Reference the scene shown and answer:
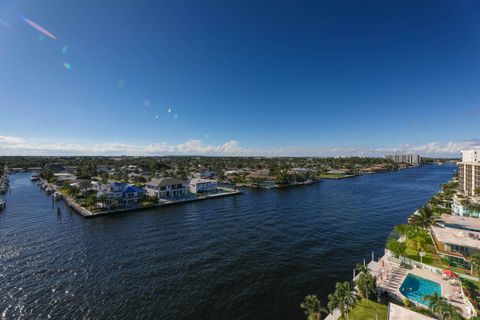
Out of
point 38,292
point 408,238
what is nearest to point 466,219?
point 408,238

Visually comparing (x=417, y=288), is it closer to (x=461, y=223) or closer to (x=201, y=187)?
(x=461, y=223)

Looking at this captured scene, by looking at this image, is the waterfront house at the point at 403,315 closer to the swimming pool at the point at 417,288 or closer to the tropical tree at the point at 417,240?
the swimming pool at the point at 417,288

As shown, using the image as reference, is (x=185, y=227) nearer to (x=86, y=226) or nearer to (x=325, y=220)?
(x=86, y=226)

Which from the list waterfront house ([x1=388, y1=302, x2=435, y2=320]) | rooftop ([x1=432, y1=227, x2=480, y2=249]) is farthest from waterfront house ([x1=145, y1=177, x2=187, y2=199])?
rooftop ([x1=432, y1=227, x2=480, y2=249])

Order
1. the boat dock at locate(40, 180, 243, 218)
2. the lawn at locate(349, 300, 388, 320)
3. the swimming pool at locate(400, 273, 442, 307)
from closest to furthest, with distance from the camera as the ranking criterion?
the lawn at locate(349, 300, 388, 320), the swimming pool at locate(400, 273, 442, 307), the boat dock at locate(40, 180, 243, 218)

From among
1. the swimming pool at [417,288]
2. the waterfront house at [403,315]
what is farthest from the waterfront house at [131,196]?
the waterfront house at [403,315]

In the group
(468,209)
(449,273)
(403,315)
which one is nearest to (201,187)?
(449,273)

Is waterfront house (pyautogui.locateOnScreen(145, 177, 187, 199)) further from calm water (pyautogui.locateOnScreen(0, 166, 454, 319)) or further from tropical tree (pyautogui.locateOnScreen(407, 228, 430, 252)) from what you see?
tropical tree (pyautogui.locateOnScreen(407, 228, 430, 252))
